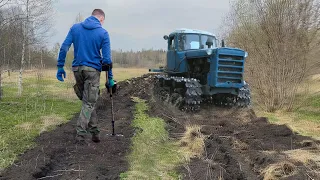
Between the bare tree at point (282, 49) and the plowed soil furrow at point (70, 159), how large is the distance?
9.88 m

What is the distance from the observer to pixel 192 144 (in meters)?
6.82

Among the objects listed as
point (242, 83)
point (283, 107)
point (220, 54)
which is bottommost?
point (283, 107)

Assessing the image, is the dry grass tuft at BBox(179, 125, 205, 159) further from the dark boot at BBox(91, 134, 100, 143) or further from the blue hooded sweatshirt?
the blue hooded sweatshirt

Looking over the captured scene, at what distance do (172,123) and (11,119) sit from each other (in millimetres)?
3782

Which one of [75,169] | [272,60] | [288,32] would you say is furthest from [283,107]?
[75,169]

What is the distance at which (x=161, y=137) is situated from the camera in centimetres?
768

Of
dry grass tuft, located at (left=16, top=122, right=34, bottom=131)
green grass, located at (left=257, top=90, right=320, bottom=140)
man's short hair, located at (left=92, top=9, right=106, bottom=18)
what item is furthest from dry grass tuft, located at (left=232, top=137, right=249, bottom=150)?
green grass, located at (left=257, top=90, right=320, bottom=140)

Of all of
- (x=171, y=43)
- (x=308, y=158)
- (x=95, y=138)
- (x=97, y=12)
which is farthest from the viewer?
(x=171, y=43)

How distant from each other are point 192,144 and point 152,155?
0.92 m

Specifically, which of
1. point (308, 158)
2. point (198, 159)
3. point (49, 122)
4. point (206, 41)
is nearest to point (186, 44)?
point (206, 41)

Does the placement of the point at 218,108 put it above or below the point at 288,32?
below

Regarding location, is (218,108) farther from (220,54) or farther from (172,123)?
(172,123)

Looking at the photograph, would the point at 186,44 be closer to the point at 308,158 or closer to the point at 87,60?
the point at 87,60

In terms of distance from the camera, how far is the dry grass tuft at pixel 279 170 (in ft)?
15.9
